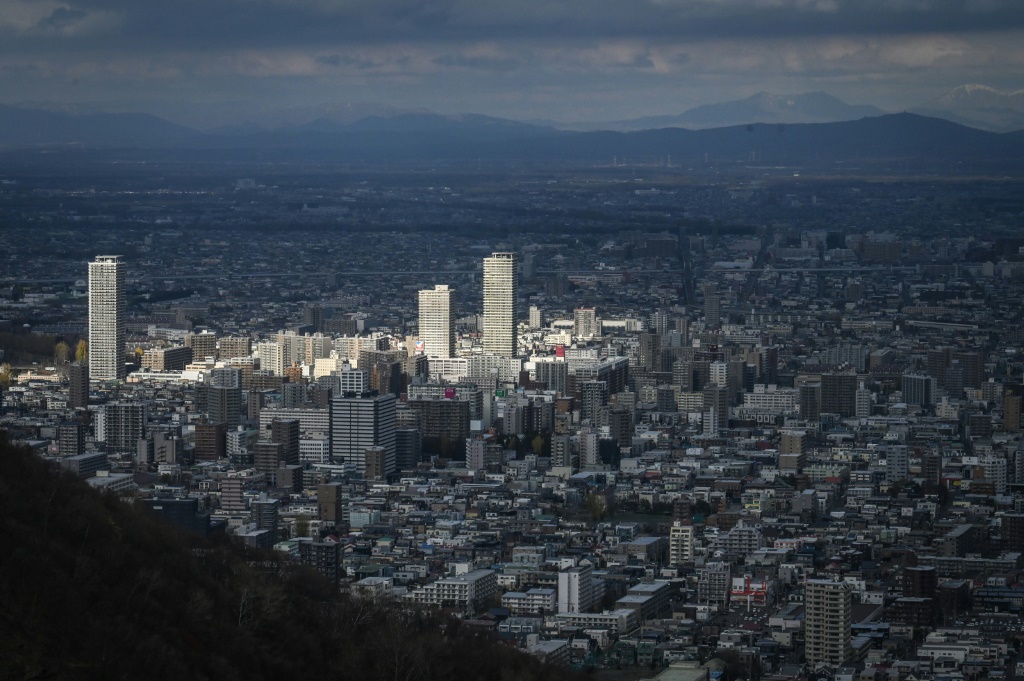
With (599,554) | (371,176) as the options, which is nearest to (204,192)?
(371,176)

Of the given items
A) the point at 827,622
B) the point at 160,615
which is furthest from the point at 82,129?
the point at 160,615

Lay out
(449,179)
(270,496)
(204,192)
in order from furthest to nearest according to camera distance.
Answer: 1. (449,179)
2. (204,192)
3. (270,496)

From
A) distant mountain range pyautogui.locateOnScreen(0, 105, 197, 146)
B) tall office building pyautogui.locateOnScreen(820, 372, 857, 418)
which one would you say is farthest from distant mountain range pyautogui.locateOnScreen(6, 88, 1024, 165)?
tall office building pyautogui.locateOnScreen(820, 372, 857, 418)

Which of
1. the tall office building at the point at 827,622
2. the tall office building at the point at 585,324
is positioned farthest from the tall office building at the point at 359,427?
the tall office building at the point at 585,324

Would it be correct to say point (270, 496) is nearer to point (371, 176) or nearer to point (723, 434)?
point (723, 434)

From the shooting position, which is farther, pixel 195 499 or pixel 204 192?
pixel 204 192

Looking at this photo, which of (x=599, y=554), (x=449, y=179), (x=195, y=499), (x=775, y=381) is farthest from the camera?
(x=449, y=179)

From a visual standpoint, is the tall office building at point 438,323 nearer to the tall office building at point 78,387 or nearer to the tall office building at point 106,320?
the tall office building at point 106,320

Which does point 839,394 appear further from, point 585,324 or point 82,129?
point 82,129
